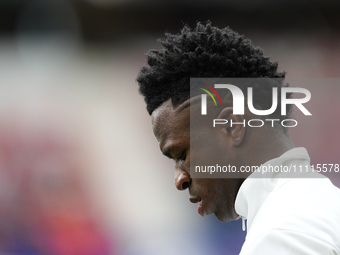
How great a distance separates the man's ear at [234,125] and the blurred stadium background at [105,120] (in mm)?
1708

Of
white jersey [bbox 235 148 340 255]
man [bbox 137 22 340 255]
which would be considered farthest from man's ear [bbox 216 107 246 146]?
white jersey [bbox 235 148 340 255]

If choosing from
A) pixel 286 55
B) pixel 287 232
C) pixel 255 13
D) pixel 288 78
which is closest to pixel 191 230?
pixel 288 78

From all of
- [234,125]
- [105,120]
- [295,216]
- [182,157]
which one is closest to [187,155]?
[182,157]

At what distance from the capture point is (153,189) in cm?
236

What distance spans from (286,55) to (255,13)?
427mm

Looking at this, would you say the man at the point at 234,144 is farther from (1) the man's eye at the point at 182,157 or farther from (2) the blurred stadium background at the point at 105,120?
(2) the blurred stadium background at the point at 105,120

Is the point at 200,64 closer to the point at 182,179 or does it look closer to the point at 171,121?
the point at 171,121

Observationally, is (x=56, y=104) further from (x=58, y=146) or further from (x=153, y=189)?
(x=153, y=189)

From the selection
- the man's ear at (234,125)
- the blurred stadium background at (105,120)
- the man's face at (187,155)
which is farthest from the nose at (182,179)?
the blurred stadium background at (105,120)

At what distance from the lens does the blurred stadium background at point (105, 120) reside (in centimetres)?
227

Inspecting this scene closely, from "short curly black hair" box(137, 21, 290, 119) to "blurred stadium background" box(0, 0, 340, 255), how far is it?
159cm

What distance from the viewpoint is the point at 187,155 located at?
0.74m

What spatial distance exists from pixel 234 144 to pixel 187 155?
0.12m

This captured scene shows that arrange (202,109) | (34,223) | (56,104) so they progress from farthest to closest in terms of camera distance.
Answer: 1. (56,104)
2. (34,223)
3. (202,109)
